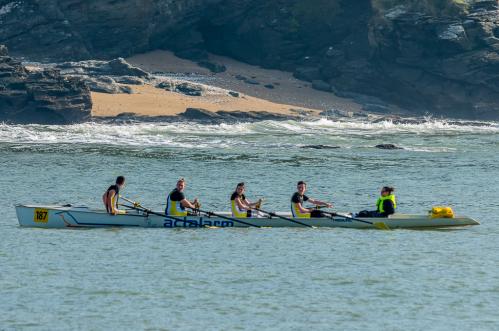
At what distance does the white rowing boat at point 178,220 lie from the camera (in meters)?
39.2

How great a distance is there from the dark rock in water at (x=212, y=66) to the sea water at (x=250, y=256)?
38743 mm

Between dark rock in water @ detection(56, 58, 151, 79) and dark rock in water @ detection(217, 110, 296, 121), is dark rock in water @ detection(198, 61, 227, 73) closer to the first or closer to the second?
dark rock in water @ detection(56, 58, 151, 79)

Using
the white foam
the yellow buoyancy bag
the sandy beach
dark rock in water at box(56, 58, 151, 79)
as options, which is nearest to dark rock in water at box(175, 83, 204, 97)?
the sandy beach

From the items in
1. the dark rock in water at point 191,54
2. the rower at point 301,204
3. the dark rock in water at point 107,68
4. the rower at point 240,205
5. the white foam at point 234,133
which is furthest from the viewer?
the dark rock in water at point 191,54

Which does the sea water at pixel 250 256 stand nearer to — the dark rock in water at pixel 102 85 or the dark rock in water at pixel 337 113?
the dark rock in water at pixel 102 85

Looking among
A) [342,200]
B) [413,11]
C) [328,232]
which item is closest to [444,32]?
[413,11]

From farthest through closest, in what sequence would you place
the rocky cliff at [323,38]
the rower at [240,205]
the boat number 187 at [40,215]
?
the rocky cliff at [323,38] < the rower at [240,205] < the boat number 187 at [40,215]

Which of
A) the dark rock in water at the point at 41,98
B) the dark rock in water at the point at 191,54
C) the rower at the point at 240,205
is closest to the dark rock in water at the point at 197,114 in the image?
the dark rock in water at the point at 41,98

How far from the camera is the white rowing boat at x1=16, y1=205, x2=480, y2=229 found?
128ft

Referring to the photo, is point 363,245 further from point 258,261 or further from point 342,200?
point 342,200

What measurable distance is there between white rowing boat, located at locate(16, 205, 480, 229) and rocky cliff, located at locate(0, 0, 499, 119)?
61.5 meters

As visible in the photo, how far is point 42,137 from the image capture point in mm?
75500

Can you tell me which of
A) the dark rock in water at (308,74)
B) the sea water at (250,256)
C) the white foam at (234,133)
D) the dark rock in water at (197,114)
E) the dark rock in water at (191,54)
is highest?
the dark rock in water at (191,54)

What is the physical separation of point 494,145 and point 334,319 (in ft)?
175
